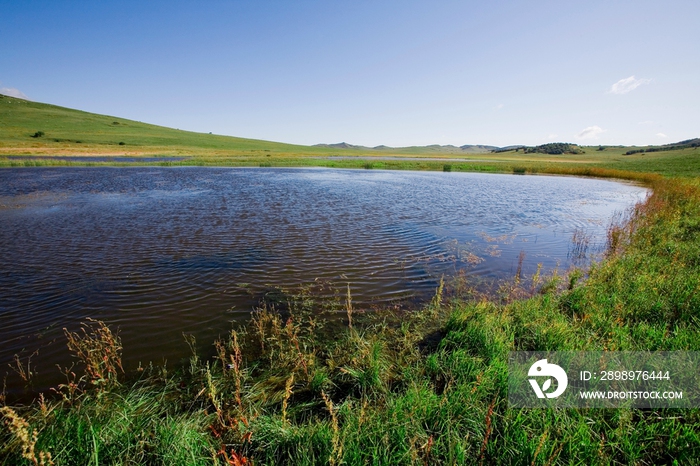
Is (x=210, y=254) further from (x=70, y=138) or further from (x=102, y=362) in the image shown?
(x=70, y=138)

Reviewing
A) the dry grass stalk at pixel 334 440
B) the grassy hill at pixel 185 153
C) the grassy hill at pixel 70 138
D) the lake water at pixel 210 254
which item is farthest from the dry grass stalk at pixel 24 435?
the grassy hill at pixel 70 138

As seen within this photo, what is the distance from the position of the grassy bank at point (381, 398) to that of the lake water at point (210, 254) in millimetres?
→ 1123

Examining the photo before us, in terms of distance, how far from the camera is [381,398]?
427 cm

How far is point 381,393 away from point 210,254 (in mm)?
8748

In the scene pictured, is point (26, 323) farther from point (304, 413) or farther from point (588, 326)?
point (588, 326)

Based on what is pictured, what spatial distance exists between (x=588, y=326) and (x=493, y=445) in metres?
4.15

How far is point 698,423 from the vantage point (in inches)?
136

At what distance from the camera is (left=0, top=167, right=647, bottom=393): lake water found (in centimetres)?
679

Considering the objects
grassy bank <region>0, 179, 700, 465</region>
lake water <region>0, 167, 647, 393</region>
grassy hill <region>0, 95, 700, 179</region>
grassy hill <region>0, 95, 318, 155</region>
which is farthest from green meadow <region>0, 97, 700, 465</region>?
grassy hill <region>0, 95, 318, 155</region>

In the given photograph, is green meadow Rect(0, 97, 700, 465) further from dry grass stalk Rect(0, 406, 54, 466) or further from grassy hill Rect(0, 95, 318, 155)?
grassy hill Rect(0, 95, 318, 155)

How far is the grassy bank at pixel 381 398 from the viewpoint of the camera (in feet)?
10.5

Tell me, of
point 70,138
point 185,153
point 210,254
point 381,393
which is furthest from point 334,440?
point 70,138

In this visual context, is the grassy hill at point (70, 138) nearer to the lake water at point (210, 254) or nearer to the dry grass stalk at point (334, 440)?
the lake water at point (210, 254)

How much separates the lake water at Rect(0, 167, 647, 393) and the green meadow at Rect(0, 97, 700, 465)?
2.92 feet
